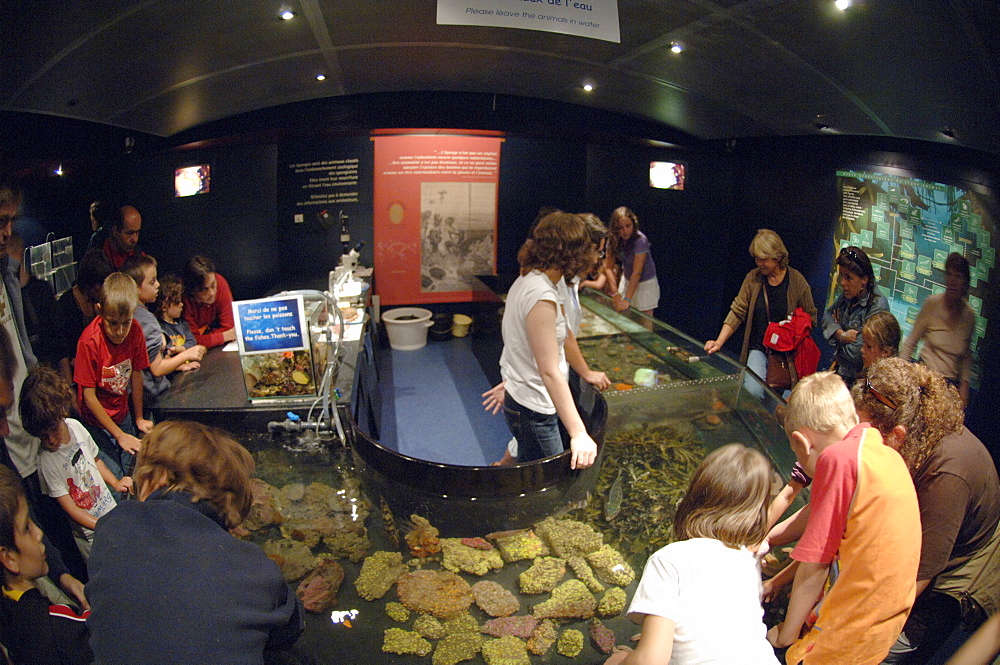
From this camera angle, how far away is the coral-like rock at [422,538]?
2188mm

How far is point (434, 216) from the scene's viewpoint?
21.9 ft

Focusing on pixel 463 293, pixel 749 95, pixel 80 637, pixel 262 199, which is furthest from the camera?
pixel 463 293

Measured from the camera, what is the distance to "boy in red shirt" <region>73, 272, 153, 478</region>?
251cm

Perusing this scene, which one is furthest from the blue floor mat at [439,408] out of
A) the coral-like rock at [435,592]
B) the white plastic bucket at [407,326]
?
the coral-like rock at [435,592]

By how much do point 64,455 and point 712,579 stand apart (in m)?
2.23

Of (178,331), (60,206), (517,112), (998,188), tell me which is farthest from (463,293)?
(998,188)

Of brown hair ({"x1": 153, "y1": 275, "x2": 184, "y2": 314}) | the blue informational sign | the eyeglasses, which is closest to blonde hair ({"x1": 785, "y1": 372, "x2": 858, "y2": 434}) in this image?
the eyeglasses

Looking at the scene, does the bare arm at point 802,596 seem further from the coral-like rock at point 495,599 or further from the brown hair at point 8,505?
the brown hair at point 8,505

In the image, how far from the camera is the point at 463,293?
699cm

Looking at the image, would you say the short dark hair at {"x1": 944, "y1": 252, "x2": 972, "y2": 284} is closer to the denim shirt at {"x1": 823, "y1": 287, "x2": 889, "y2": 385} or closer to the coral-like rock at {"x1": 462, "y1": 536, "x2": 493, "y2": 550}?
the denim shirt at {"x1": 823, "y1": 287, "x2": 889, "y2": 385}

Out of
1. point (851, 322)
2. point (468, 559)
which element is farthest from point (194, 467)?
point (851, 322)

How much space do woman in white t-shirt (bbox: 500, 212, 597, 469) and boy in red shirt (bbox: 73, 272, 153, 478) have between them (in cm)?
176

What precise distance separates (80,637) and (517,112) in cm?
619

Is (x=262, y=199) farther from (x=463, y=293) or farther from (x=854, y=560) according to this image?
(x=854, y=560)
